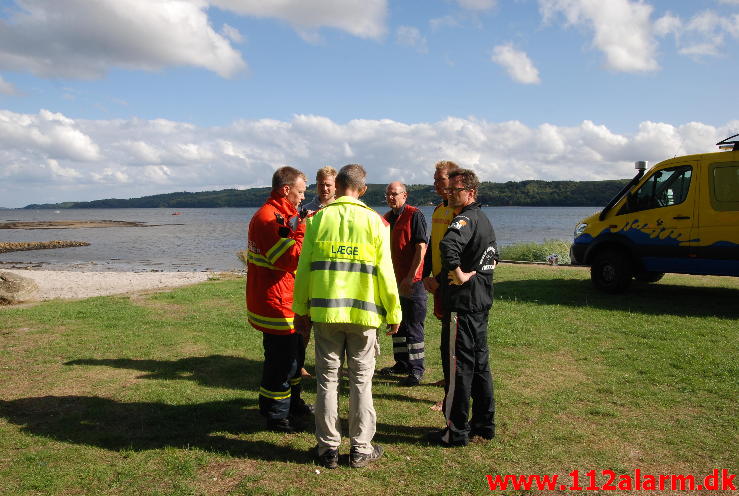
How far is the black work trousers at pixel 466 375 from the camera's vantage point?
173 inches

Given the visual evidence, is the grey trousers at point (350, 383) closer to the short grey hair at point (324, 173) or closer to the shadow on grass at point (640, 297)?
the short grey hair at point (324, 173)

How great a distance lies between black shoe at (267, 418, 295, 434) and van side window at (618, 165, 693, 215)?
347 inches

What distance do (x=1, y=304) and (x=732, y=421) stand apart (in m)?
14.7

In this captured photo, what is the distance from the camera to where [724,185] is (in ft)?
32.0

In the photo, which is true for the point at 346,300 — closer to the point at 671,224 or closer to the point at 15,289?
the point at 671,224

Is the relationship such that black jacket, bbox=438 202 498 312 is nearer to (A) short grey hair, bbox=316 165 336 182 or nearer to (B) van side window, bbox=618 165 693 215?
(A) short grey hair, bbox=316 165 336 182

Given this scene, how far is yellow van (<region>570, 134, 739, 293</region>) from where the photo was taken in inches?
382

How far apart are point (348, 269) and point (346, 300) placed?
0.23m

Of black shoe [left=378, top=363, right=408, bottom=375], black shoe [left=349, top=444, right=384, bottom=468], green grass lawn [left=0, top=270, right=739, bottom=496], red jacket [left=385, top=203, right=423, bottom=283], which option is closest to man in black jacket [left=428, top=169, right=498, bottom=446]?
green grass lawn [left=0, top=270, right=739, bottom=496]

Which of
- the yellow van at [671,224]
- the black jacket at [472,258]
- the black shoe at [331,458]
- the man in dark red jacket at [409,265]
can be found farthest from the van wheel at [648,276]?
the black shoe at [331,458]

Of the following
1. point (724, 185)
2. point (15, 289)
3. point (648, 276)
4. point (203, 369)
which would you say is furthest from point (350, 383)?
point (15, 289)

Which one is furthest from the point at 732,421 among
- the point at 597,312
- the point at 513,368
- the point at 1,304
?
the point at 1,304

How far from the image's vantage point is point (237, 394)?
5.95m

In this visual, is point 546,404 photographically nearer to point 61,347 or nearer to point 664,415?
point 664,415
